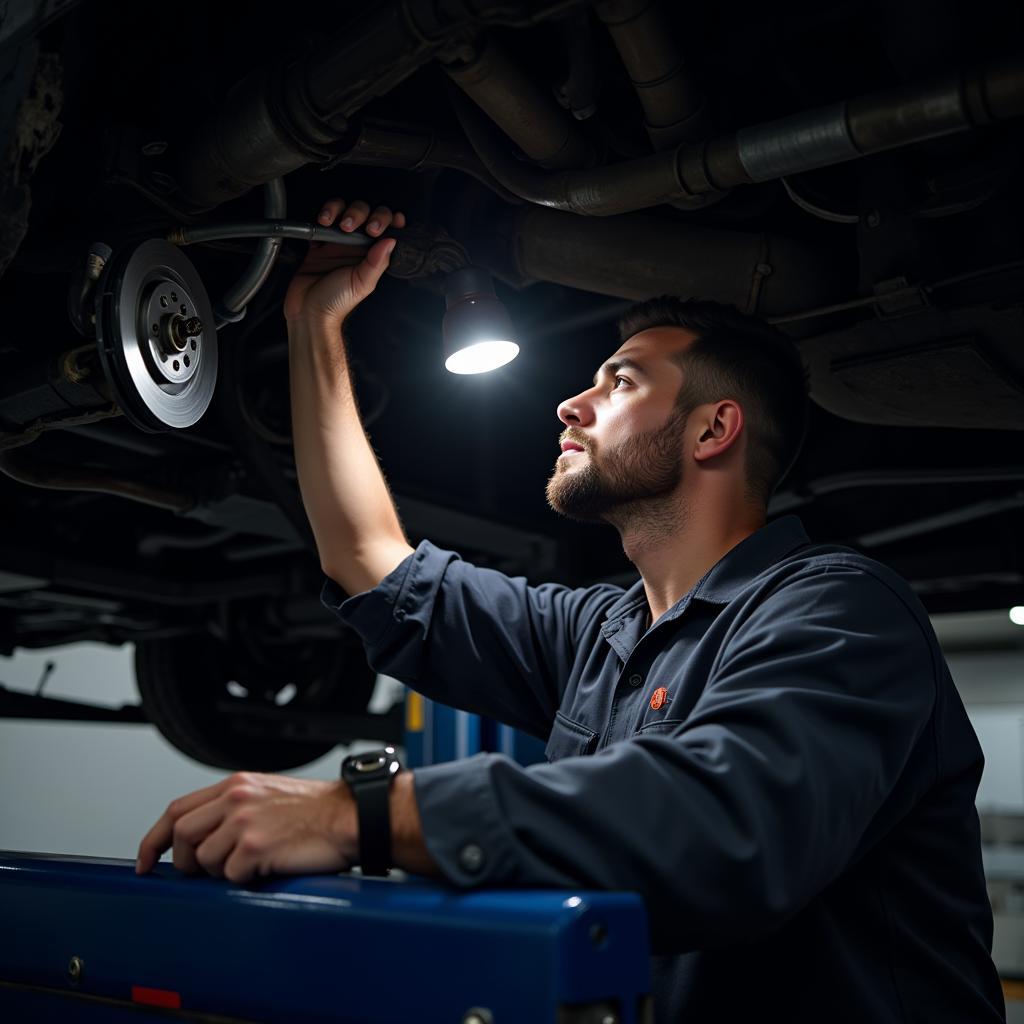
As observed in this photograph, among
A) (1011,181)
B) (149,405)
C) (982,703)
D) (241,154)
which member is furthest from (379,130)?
(982,703)

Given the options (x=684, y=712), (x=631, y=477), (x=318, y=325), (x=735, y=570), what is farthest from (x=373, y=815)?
(x=318, y=325)

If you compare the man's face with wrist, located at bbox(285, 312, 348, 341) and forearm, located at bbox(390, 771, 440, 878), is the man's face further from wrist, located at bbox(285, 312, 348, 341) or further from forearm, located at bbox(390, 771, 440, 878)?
forearm, located at bbox(390, 771, 440, 878)

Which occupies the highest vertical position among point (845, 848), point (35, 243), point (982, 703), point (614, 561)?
point (35, 243)

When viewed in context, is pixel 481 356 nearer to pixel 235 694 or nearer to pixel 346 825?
pixel 346 825

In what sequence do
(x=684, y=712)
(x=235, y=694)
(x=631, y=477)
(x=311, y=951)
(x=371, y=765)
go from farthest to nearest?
(x=235, y=694) < (x=631, y=477) < (x=684, y=712) < (x=371, y=765) < (x=311, y=951)

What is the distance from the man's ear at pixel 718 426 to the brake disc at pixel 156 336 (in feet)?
2.10

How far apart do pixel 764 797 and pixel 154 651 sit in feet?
7.82

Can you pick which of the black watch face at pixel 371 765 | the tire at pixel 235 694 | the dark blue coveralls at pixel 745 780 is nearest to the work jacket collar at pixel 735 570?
the dark blue coveralls at pixel 745 780

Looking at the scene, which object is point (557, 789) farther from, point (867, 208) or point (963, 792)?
point (867, 208)

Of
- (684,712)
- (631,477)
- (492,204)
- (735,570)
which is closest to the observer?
(684,712)

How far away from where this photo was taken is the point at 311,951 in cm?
67

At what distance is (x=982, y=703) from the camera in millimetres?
7543

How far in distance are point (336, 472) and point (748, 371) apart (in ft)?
1.95

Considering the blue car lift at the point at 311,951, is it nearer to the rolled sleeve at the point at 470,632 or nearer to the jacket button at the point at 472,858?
the jacket button at the point at 472,858
